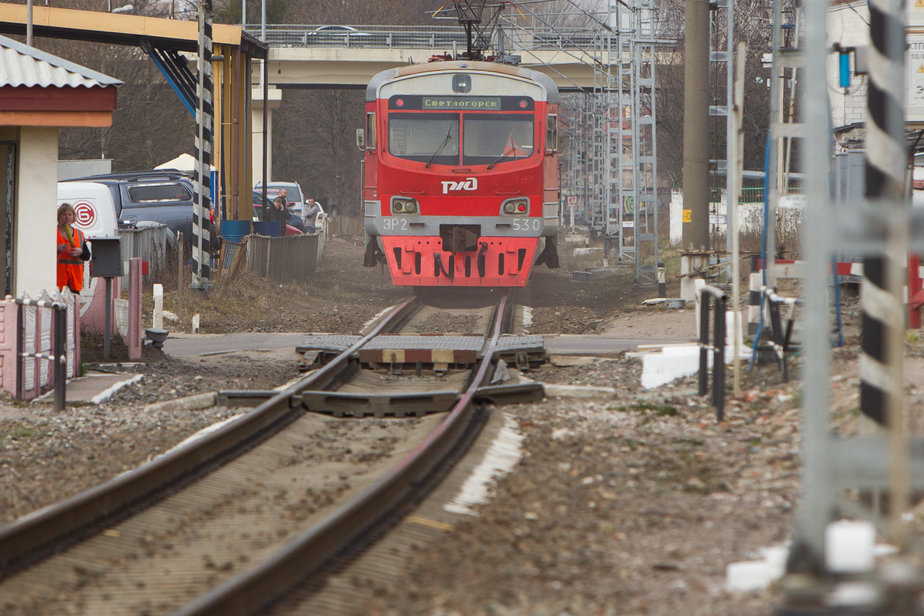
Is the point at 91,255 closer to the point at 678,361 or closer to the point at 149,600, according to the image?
the point at 678,361

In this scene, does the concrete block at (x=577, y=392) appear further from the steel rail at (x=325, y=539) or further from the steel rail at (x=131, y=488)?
the steel rail at (x=131, y=488)

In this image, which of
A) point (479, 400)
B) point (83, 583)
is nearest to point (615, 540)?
point (83, 583)

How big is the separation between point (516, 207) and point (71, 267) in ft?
23.9

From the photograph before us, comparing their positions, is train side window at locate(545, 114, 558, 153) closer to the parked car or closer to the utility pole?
the utility pole

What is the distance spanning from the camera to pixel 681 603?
4176 millimetres

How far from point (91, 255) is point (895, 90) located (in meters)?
9.28

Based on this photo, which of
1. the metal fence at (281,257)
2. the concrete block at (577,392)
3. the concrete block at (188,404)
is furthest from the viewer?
the metal fence at (281,257)

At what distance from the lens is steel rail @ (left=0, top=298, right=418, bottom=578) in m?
4.89

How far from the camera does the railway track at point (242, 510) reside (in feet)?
14.4

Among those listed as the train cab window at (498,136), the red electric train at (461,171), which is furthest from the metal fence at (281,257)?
the train cab window at (498,136)

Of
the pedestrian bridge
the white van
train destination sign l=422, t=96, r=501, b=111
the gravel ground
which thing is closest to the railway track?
the gravel ground

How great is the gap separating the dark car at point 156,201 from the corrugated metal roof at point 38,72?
Result: 10.8 meters

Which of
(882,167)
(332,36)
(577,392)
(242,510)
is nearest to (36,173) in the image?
(577,392)

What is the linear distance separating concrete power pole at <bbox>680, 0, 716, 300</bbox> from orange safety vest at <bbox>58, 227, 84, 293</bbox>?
31.7 ft
